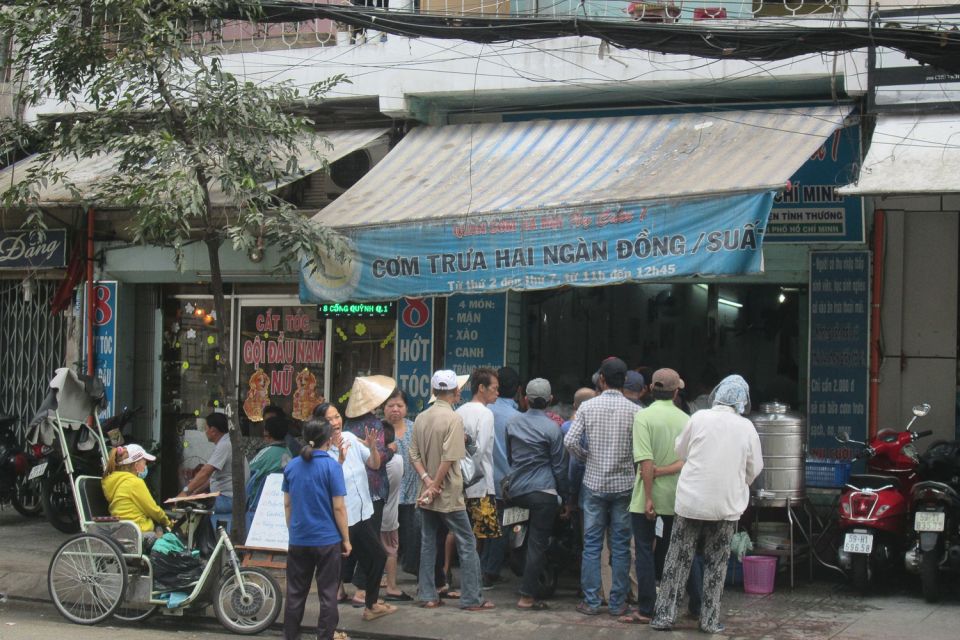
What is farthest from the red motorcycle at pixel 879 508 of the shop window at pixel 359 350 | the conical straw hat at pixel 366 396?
the shop window at pixel 359 350

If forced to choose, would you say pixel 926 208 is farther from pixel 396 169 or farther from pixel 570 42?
pixel 396 169

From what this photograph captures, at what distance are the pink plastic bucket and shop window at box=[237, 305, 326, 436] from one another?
496 cm

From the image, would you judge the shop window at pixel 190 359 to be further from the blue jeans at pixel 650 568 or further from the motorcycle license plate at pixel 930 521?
the motorcycle license plate at pixel 930 521

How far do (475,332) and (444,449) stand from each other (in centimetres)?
296

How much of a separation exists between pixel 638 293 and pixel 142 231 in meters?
4.91

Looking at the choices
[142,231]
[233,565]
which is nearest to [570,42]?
[142,231]

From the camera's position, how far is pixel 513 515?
864 cm

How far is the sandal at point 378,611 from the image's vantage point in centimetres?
827

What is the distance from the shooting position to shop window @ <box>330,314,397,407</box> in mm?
11734

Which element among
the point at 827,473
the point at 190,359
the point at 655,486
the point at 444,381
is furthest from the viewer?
the point at 190,359

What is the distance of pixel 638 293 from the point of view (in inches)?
452

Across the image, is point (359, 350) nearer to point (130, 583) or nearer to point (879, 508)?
point (130, 583)

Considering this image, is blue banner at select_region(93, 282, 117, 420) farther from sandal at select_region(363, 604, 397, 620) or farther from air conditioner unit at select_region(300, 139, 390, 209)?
sandal at select_region(363, 604, 397, 620)

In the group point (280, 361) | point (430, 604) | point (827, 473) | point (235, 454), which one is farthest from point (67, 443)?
point (827, 473)
